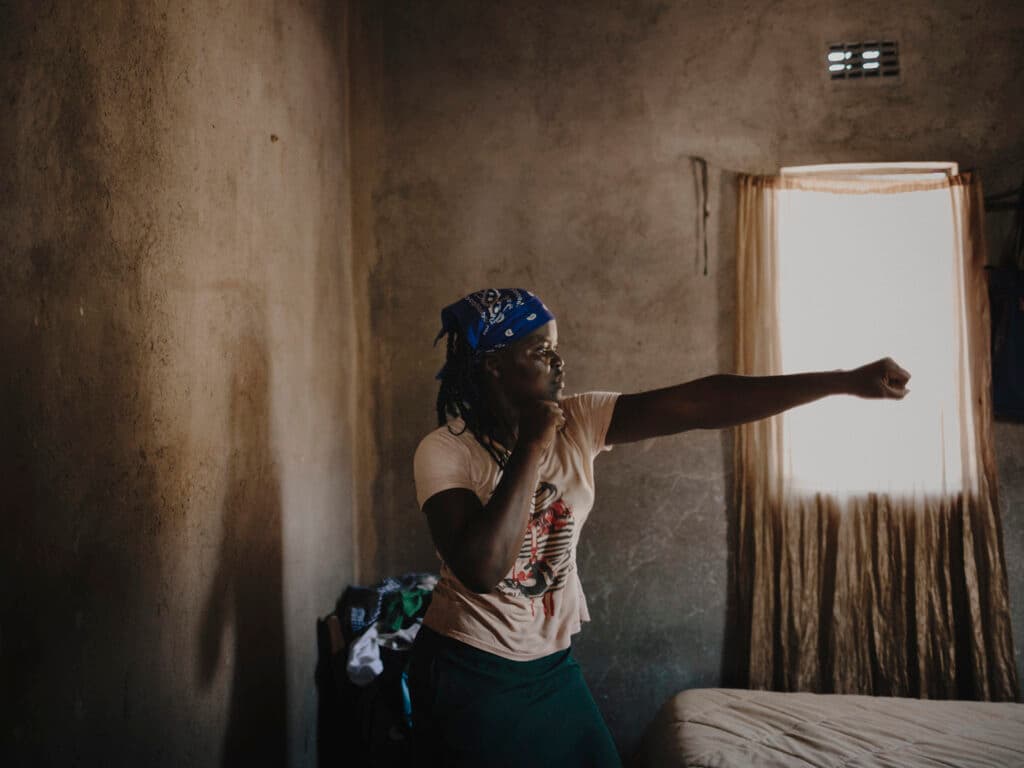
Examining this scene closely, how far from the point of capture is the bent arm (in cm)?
140

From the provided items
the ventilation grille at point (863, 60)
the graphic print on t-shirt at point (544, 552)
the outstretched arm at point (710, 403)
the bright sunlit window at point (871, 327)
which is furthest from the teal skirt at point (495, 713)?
the ventilation grille at point (863, 60)

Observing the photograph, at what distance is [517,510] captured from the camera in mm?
1431

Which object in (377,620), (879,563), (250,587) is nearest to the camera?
(250,587)

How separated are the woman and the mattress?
2.07ft

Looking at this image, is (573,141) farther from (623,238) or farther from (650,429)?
(650,429)

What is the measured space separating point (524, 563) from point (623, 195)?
227 centimetres

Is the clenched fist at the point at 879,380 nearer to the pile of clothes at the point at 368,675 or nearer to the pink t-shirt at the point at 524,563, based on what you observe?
the pink t-shirt at the point at 524,563

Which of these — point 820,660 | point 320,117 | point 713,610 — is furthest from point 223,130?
point 820,660

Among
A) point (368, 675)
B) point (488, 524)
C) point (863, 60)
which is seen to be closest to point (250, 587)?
point (368, 675)

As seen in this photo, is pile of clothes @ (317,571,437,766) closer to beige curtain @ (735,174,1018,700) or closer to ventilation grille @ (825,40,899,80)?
beige curtain @ (735,174,1018,700)

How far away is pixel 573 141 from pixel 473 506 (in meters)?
2.40

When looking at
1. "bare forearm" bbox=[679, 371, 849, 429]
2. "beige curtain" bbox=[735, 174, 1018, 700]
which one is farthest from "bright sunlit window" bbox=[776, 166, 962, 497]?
"bare forearm" bbox=[679, 371, 849, 429]

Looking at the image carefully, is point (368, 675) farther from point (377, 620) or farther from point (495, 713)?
point (495, 713)

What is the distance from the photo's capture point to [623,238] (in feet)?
11.2
